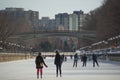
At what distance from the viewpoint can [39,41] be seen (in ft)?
586

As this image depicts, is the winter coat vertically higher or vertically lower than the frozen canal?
higher

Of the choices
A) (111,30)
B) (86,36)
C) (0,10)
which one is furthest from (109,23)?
(86,36)

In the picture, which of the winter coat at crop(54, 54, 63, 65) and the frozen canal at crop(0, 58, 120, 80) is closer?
the frozen canal at crop(0, 58, 120, 80)

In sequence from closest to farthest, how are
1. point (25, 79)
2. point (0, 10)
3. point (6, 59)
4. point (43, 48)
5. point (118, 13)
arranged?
point (25, 79), point (118, 13), point (6, 59), point (0, 10), point (43, 48)

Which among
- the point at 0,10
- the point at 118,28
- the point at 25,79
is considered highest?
the point at 0,10

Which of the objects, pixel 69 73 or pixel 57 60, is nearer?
pixel 57 60

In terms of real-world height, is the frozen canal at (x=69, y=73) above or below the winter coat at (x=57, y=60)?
below

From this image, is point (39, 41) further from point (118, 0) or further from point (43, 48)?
point (118, 0)

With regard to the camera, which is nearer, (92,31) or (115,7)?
(115,7)

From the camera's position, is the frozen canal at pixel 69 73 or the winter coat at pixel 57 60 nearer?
the frozen canal at pixel 69 73

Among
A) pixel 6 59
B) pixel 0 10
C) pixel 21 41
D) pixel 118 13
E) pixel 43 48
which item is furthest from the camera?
pixel 43 48

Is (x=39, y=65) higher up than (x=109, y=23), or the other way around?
(x=109, y=23)

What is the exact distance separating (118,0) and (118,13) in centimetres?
247

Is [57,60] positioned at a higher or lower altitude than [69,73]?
higher
